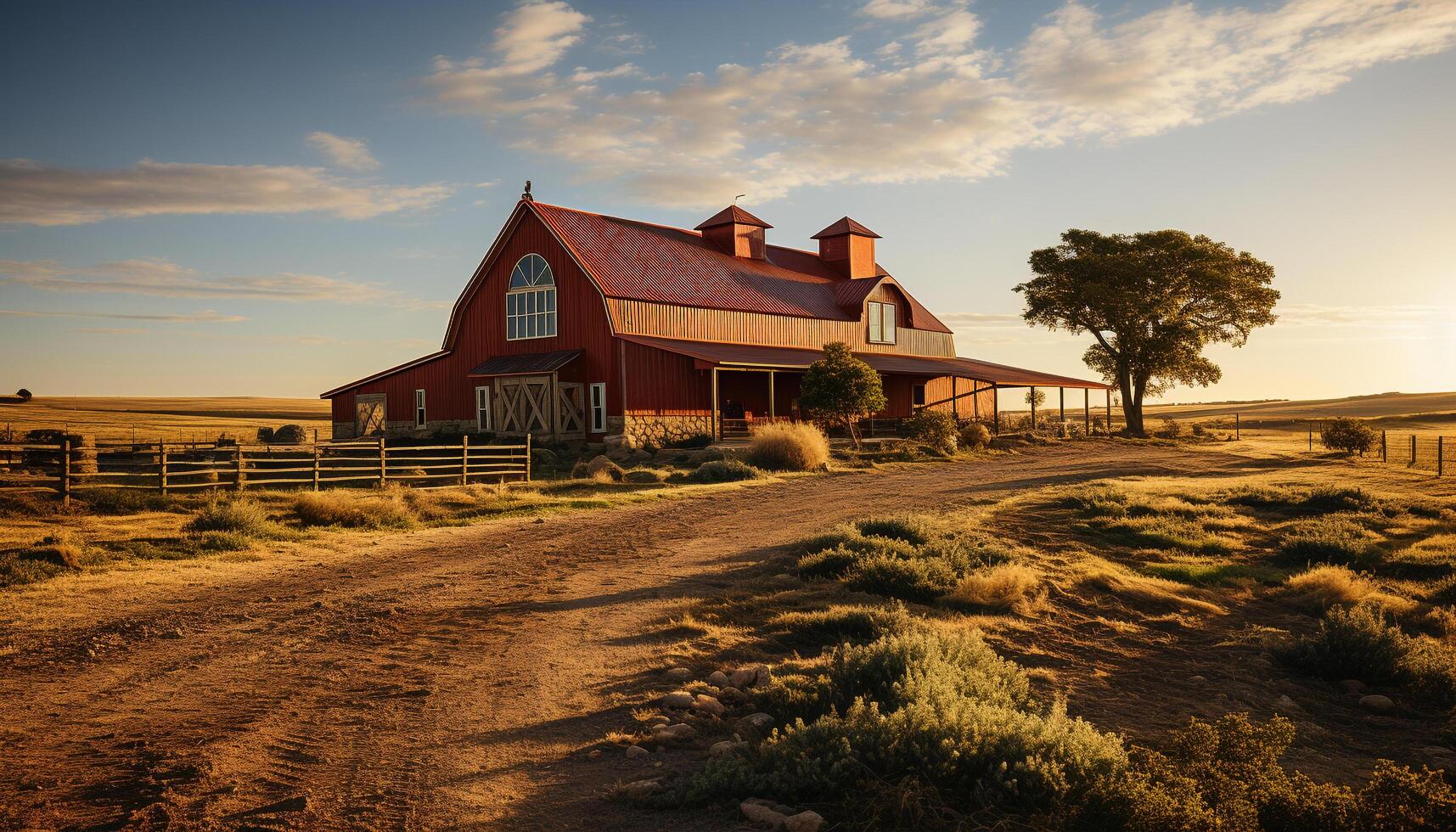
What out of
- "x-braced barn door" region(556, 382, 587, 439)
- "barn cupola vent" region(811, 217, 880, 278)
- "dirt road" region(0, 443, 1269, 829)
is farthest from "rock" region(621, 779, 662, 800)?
"barn cupola vent" region(811, 217, 880, 278)

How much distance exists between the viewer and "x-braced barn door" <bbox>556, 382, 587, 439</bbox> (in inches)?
1319

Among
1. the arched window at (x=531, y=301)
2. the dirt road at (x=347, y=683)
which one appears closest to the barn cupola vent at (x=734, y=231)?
the arched window at (x=531, y=301)

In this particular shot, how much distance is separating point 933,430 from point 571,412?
14291mm

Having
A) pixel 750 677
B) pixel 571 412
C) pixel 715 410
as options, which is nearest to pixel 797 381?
pixel 715 410

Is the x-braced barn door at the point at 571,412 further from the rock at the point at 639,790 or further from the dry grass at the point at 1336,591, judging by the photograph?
the rock at the point at 639,790

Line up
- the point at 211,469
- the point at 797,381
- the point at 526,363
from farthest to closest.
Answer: the point at 797,381
the point at 526,363
the point at 211,469

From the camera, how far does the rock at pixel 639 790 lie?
19.0ft

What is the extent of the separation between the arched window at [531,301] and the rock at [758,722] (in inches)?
1168

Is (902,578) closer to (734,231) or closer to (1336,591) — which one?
(1336,591)

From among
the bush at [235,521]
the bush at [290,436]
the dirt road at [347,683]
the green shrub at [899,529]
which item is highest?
the bush at [290,436]

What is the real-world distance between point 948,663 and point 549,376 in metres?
27.3

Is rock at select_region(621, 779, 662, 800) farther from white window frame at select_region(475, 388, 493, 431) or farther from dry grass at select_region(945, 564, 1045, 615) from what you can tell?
white window frame at select_region(475, 388, 493, 431)

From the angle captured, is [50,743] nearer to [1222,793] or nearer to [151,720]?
[151,720]

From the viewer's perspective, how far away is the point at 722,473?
26.0 meters
